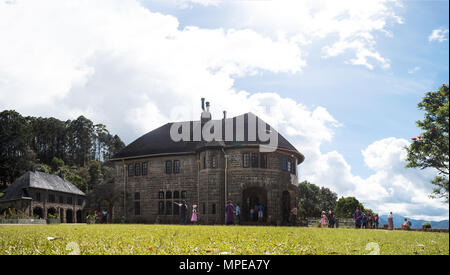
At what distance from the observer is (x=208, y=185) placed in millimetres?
34656

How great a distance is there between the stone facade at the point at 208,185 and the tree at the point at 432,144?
12.0 meters

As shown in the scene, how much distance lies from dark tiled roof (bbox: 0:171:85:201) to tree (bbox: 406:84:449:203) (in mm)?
35603

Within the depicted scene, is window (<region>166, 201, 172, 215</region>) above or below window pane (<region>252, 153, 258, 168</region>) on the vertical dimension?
below

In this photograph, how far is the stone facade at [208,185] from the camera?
113 ft

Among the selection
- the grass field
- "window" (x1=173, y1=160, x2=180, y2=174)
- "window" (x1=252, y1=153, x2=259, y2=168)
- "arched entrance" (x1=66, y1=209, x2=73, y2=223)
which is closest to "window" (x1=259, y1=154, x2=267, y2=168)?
"window" (x1=252, y1=153, x2=259, y2=168)

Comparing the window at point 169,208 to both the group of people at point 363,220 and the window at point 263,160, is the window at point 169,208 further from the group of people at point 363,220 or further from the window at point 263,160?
the group of people at point 363,220

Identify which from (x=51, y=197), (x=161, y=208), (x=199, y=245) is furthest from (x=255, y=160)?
(x=51, y=197)

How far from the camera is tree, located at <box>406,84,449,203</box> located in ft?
67.7

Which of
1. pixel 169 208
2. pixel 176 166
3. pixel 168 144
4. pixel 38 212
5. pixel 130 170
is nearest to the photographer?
pixel 169 208

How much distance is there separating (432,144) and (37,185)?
45635mm

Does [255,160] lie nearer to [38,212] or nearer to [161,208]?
[161,208]

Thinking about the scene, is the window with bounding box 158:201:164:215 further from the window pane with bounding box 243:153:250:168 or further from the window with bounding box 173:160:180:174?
the window pane with bounding box 243:153:250:168
